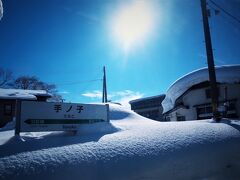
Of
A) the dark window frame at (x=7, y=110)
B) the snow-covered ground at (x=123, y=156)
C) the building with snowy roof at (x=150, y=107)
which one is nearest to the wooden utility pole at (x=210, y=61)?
the snow-covered ground at (x=123, y=156)

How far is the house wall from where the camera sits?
15680 millimetres

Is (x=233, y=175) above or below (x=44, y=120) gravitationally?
below

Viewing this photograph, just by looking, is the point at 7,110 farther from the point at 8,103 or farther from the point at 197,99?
the point at 197,99

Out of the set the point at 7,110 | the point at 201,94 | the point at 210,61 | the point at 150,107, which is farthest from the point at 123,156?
the point at 150,107

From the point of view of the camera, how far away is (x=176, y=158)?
334cm

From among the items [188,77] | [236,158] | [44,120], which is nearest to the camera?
[44,120]

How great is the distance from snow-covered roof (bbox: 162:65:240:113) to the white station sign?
45.8 ft

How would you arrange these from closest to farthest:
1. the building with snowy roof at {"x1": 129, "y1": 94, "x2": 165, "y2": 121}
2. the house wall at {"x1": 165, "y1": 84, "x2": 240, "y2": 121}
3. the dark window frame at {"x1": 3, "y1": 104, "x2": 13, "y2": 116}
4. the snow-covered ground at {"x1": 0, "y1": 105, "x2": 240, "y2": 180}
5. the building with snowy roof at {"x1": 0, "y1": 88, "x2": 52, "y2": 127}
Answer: the snow-covered ground at {"x1": 0, "y1": 105, "x2": 240, "y2": 180}
the house wall at {"x1": 165, "y1": 84, "x2": 240, "y2": 121}
the building with snowy roof at {"x1": 0, "y1": 88, "x2": 52, "y2": 127}
the dark window frame at {"x1": 3, "y1": 104, "x2": 13, "y2": 116}
the building with snowy roof at {"x1": 129, "y1": 94, "x2": 165, "y2": 121}

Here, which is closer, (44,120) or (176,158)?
(176,158)

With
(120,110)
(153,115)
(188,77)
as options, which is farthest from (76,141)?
(153,115)

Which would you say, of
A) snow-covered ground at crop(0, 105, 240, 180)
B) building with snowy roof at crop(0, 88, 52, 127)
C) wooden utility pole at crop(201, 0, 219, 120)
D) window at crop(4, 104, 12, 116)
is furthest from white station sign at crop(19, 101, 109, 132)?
window at crop(4, 104, 12, 116)

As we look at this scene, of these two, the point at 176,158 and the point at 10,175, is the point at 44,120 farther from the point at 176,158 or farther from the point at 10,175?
the point at 176,158

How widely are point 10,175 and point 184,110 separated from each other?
18.7m

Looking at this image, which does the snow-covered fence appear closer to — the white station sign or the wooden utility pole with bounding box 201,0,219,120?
the white station sign
